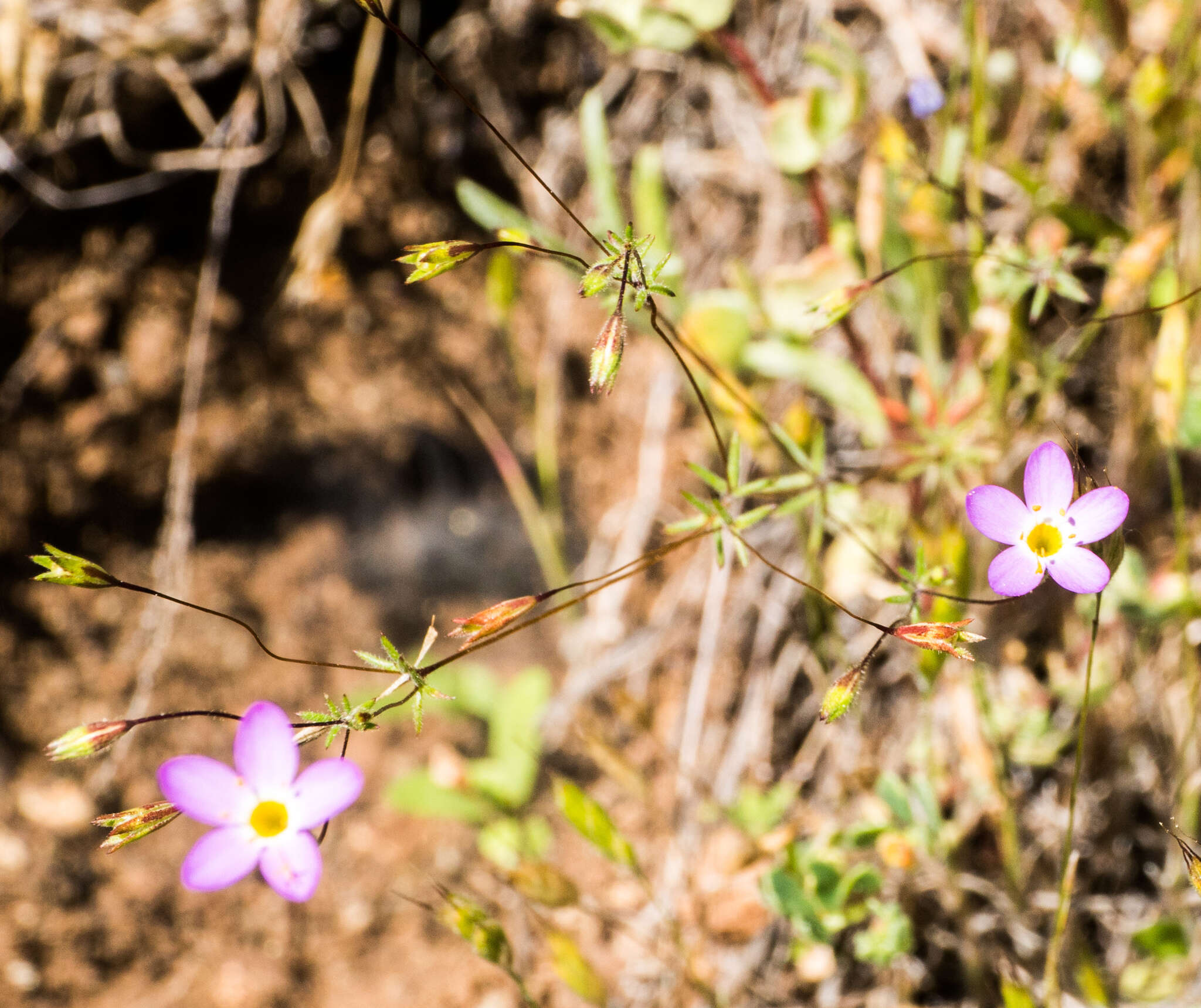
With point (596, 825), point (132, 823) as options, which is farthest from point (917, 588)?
point (132, 823)

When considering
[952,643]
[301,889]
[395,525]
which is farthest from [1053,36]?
[301,889]

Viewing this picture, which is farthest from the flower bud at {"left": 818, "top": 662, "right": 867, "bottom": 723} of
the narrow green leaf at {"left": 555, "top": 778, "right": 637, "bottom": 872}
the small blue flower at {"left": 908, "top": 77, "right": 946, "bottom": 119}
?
the small blue flower at {"left": 908, "top": 77, "right": 946, "bottom": 119}

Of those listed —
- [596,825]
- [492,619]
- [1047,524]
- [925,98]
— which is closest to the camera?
[492,619]

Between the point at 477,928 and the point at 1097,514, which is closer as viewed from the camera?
the point at 1097,514

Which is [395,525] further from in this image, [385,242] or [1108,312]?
[1108,312]

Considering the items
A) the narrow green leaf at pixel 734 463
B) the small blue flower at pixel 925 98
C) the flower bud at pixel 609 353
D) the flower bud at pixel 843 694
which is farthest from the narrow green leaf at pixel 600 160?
the flower bud at pixel 843 694

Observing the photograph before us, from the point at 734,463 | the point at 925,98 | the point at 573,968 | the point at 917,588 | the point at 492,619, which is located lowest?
the point at 573,968

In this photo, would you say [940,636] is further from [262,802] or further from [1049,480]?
[262,802]

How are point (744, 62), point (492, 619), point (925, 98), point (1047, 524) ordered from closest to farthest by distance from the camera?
point (492, 619) → point (1047, 524) → point (744, 62) → point (925, 98)
